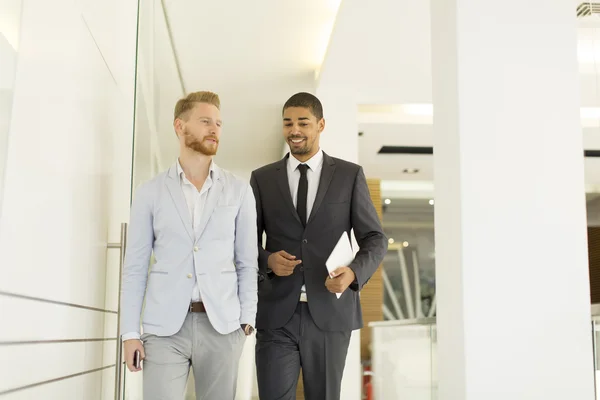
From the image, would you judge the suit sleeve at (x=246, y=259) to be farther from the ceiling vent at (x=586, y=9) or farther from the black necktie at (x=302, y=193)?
the ceiling vent at (x=586, y=9)

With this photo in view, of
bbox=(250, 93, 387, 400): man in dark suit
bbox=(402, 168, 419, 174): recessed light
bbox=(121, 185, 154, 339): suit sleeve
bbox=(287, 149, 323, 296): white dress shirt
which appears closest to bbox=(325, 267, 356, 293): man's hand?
bbox=(250, 93, 387, 400): man in dark suit

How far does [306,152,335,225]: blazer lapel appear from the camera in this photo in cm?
290

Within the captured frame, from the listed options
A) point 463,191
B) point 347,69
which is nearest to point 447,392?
point 463,191

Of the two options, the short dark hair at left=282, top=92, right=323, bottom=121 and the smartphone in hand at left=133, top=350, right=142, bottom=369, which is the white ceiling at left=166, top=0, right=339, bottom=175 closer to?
the short dark hair at left=282, top=92, right=323, bottom=121

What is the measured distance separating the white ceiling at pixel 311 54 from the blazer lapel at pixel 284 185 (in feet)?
2.67

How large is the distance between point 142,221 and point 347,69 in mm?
3624

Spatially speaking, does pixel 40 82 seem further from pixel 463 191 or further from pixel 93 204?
pixel 463 191

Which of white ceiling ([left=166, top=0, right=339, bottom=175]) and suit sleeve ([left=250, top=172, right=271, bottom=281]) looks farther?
white ceiling ([left=166, top=0, right=339, bottom=175])

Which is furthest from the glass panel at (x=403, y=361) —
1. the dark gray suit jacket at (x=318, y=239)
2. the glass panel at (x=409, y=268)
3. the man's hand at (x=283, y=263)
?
the glass panel at (x=409, y=268)

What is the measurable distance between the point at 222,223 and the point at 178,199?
0.18 metres

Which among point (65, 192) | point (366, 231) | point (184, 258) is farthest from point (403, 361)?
point (65, 192)

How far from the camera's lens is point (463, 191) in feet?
8.14

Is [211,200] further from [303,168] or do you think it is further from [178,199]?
[303,168]

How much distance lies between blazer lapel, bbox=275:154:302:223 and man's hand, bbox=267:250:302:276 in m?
0.21
